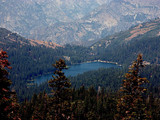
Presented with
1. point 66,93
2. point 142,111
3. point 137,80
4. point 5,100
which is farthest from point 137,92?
point 5,100

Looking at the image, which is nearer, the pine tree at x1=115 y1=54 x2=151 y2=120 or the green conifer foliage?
the green conifer foliage

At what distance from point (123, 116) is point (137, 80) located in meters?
7.88

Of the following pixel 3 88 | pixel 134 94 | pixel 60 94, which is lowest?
pixel 134 94

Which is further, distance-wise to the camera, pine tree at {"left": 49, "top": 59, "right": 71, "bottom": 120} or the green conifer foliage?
pine tree at {"left": 49, "top": 59, "right": 71, "bottom": 120}

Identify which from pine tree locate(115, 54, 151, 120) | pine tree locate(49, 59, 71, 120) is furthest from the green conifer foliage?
pine tree locate(115, 54, 151, 120)

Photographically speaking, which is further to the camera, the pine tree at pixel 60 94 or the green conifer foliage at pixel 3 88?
the pine tree at pixel 60 94

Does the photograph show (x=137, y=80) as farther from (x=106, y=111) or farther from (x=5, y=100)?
(x=106, y=111)

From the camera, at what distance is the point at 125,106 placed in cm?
3781

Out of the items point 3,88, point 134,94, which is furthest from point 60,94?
point 3,88

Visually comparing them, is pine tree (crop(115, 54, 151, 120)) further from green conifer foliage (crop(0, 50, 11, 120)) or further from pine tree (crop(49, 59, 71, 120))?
green conifer foliage (crop(0, 50, 11, 120))

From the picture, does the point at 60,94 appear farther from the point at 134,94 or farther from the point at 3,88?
the point at 3,88

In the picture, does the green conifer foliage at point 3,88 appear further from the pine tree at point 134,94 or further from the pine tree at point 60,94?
the pine tree at point 134,94

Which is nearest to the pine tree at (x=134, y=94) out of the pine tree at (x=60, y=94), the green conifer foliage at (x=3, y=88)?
the pine tree at (x=60, y=94)

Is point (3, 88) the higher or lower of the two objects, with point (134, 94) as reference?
higher
